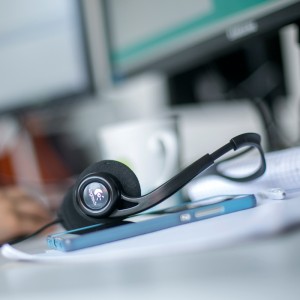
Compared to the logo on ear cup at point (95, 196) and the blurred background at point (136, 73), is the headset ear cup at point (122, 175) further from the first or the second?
the blurred background at point (136, 73)

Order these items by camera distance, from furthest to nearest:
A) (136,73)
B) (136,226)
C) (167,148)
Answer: (136,73), (167,148), (136,226)

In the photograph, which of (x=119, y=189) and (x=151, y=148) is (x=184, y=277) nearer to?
(x=119, y=189)

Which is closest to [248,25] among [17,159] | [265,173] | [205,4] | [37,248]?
[205,4]

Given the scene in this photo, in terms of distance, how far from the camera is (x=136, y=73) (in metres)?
0.78

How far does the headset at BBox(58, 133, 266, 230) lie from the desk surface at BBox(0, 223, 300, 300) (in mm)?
65

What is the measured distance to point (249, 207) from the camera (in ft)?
1.30

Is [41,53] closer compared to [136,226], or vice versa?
[136,226]

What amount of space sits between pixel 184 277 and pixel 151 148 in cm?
34

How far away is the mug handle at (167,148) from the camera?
589 millimetres

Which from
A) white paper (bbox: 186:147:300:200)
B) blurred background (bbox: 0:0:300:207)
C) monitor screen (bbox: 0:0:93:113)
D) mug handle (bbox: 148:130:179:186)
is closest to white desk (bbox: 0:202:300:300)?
white paper (bbox: 186:147:300:200)

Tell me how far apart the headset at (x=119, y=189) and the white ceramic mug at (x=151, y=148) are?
19 centimetres

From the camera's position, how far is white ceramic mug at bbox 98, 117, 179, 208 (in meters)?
0.59

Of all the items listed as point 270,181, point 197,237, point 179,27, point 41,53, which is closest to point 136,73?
point 179,27

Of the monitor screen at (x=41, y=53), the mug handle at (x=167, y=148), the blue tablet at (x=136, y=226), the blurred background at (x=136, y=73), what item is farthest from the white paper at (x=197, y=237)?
the monitor screen at (x=41, y=53)
